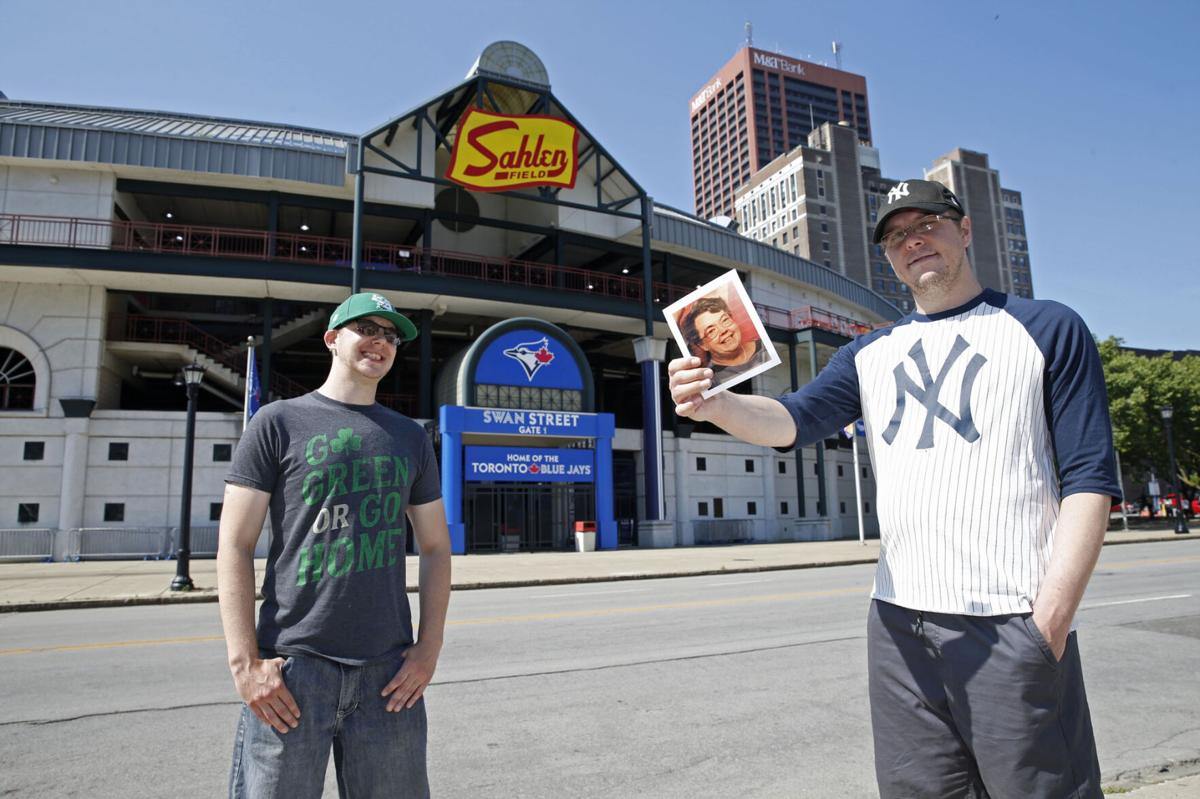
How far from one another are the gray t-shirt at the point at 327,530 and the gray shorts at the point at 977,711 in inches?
67.3

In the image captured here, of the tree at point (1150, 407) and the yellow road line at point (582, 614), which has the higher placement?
the tree at point (1150, 407)

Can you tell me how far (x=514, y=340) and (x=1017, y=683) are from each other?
25.8m

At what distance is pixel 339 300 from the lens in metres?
27.8

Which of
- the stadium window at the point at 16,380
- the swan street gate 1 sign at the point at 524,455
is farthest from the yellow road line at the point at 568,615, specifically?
the stadium window at the point at 16,380

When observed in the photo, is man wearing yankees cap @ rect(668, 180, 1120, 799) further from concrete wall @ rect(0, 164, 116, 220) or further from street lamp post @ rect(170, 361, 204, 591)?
concrete wall @ rect(0, 164, 116, 220)

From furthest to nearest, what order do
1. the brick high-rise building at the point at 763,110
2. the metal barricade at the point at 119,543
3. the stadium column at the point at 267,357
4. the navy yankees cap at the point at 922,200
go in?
the brick high-rise building at the point at 763,110
the stadium column at the point at 267,357
the metal barricade at the point at 119,543
the navy yankees cap at the point at 922,200

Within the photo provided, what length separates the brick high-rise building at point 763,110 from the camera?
15138 cm

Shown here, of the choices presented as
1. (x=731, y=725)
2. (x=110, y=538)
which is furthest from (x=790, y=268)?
(x=731, y=725)

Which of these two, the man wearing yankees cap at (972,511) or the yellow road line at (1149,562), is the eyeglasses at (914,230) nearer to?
the man wearing yankees cap at (972,511)

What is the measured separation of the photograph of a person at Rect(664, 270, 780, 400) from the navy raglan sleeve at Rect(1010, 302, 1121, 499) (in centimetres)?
85

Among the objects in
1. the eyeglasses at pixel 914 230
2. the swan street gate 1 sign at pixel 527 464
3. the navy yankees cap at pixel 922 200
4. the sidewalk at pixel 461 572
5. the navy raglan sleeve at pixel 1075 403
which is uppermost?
the swan street gate 1 sign at pixel 527 464

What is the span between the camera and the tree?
4131cm

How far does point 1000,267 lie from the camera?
5089 inches

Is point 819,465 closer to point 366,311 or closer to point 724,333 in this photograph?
point 724,333
